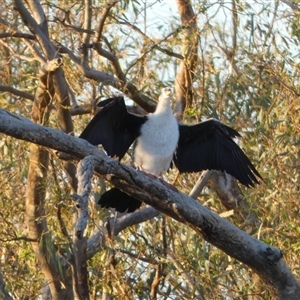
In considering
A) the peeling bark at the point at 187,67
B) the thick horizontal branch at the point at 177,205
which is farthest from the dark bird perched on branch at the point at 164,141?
the thick horizontal branch at the point at 177,205

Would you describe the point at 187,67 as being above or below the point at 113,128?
above

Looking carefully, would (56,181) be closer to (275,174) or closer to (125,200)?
(125,200)

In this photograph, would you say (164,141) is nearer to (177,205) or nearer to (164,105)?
(164,105)

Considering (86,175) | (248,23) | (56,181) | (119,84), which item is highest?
(248,23)

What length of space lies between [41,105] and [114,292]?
1.38 meters

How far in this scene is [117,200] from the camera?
4.85 m

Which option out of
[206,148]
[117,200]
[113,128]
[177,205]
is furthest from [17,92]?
[177,205]

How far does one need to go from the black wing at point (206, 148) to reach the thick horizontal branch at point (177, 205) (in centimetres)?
140

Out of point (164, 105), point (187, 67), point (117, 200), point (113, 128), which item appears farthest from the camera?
point (187, 67)

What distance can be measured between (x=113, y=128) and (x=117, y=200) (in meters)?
0.55

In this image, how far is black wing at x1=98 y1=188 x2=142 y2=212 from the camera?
4820 mm

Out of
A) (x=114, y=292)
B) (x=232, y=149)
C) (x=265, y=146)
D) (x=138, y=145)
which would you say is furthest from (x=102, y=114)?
(x=265, y=146)

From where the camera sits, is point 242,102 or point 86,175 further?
point 242,102

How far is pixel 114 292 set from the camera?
5738 millimetres
